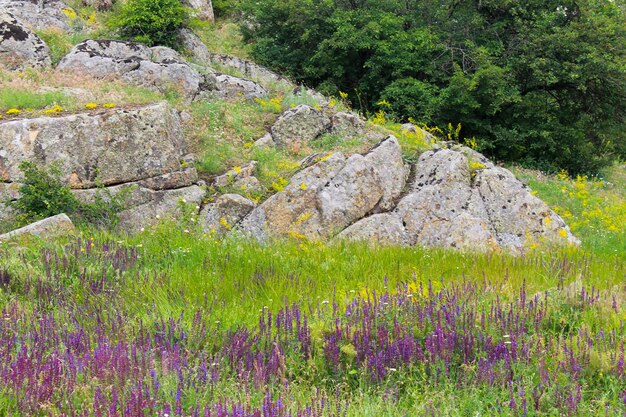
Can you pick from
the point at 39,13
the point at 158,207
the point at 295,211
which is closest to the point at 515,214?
the point at 295,211

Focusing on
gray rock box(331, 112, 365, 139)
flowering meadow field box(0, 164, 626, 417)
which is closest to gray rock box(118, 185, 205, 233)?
gray rock box(331, 112, 365, 139)

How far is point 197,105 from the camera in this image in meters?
13.6

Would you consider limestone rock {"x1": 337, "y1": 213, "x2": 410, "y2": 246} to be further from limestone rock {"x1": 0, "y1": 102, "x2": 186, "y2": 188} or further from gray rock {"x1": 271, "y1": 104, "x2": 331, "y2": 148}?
limestone rock {"x1": 0, "y1": 102, "x2": 186, "y2": 188}

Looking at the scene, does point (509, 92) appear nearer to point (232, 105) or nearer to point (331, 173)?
point (232, 105)

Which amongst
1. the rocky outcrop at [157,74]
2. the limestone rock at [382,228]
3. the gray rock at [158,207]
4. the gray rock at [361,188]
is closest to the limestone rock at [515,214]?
the gray rock at [361,188]

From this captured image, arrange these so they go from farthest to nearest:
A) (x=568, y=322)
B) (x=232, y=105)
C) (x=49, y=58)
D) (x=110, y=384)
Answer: (x=49, y=58), (x=232, y=105), (x=568, y=322), (x=110, y=384)

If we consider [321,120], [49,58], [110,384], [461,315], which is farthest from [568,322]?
[49,58]

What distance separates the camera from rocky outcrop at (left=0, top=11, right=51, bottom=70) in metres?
14.9

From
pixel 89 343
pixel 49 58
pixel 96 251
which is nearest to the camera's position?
pixel 89 343

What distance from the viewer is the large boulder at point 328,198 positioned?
33.0 ft

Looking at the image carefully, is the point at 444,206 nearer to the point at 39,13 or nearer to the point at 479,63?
the point at 479,63

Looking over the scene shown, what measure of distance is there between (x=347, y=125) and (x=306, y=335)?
921cm

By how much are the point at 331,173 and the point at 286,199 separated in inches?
37.7

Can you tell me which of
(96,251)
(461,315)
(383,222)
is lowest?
(383,222)
